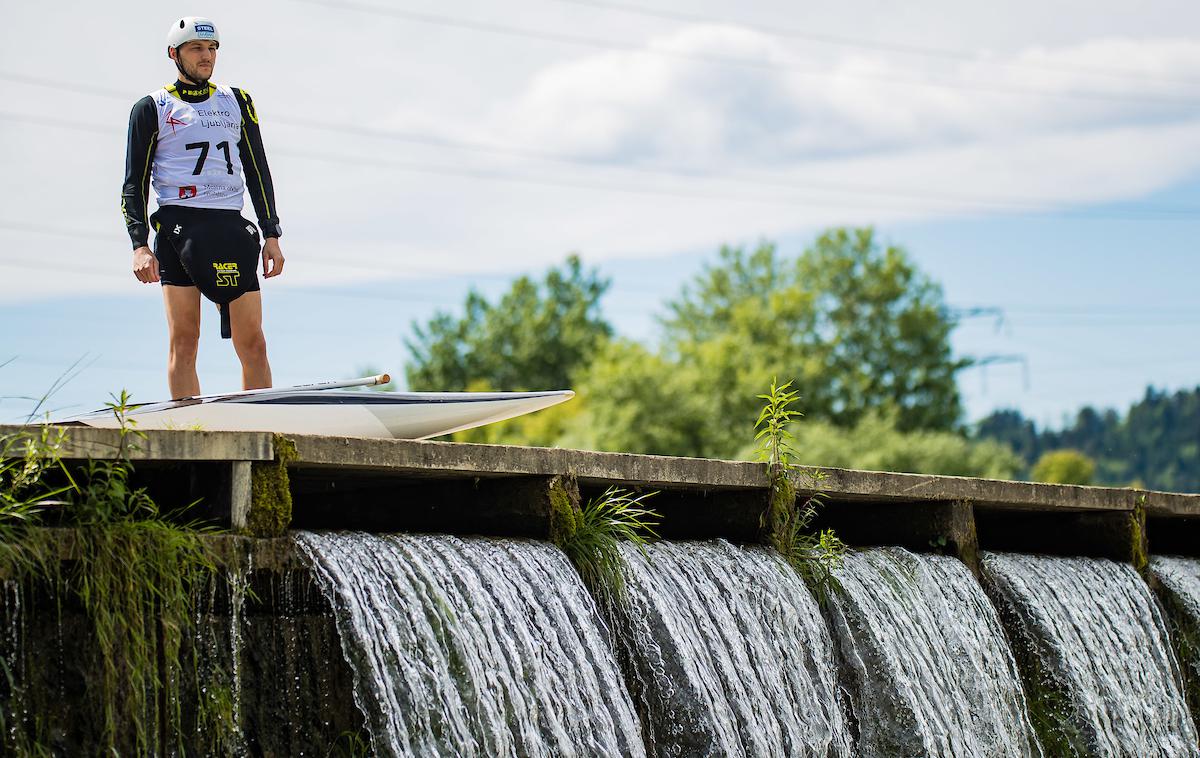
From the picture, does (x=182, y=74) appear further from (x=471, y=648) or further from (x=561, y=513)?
(x=471, y=648)

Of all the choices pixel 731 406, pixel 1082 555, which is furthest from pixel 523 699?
pixel 731 406

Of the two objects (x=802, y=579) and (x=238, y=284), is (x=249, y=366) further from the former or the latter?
(x=802, y=579)

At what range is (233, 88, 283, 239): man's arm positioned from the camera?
8.05 metres

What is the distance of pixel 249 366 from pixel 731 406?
44.8 meters

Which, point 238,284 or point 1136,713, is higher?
point 238,284

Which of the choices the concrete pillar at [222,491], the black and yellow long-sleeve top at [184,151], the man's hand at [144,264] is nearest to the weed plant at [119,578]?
the concrete pillar at [222,491]

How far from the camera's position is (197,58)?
7.82m

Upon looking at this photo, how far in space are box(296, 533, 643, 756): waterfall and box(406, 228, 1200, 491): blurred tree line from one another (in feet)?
113

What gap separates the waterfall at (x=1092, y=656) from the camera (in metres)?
10.1

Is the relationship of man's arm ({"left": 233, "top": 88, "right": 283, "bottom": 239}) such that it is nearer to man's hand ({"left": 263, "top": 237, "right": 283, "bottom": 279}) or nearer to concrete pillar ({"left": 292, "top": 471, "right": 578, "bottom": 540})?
man's hand ({"left": 263, "top": 237, "right": 283, "bottom": 279})

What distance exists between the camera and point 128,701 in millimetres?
5766

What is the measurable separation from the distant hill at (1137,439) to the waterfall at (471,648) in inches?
5166

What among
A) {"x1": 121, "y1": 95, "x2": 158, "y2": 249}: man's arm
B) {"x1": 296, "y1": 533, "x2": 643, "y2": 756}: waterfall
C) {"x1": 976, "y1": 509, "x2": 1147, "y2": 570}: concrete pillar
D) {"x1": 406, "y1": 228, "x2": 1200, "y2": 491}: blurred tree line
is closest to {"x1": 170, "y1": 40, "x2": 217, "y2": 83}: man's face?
{"x1": 121, "y1": 95, "x2": 158, "y2": 249}: man's arm

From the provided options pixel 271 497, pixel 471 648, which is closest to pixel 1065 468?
pixel 471 648
